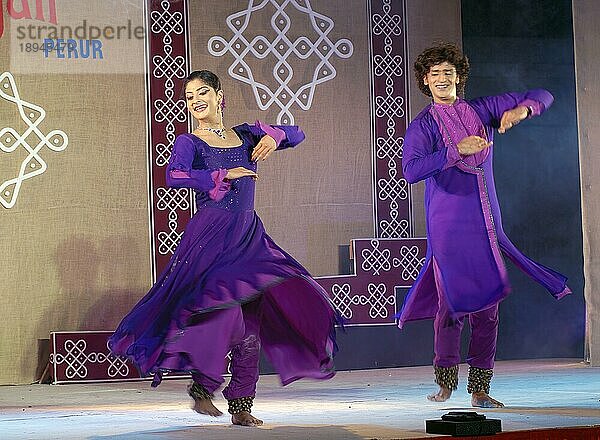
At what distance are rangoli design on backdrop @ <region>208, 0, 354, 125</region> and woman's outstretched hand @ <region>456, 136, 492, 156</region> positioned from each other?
2.51 meters

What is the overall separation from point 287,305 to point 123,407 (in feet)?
3.50

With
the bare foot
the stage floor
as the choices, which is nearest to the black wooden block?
the stage floor

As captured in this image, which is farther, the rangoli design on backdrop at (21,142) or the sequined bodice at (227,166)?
the rangoli design on backdrop at (21,142)

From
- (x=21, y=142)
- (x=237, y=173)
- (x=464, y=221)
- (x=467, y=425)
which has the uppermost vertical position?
(x=21, y=142)

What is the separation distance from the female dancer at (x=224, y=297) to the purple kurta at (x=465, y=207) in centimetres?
60

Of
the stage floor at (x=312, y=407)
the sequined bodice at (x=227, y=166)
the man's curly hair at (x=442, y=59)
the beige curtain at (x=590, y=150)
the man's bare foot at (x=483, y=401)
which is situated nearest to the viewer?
the stage floor at (x=312, y=407)

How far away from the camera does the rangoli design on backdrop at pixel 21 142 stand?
6.64 m

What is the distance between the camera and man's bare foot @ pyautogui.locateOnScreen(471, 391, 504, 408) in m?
4.64

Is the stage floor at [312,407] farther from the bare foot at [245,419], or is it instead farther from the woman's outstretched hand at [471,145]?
the woman's outstretched hand at [471,145]

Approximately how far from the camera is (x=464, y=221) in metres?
4.82

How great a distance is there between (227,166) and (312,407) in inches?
41.8

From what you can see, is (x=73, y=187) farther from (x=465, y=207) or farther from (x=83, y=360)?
(x=465, y=207)

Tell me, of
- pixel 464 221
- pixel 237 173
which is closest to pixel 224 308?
pixel 237 173

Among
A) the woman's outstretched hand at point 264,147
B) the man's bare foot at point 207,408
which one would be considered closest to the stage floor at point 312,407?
the man's bare foot at point 207,408
